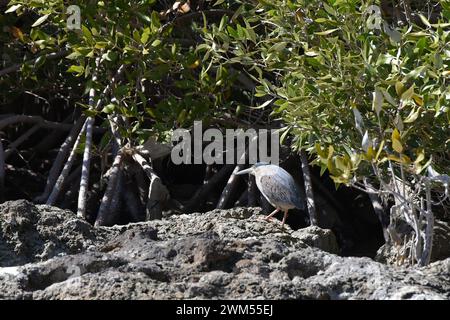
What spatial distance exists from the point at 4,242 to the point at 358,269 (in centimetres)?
152

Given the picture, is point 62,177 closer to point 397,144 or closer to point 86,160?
point 86,160

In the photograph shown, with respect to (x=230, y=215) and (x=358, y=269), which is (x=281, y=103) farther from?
(x=358, y=269)

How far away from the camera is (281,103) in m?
4.99

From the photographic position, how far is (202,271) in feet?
11.6

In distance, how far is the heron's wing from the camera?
516 cm

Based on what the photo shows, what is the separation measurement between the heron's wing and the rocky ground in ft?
3.00

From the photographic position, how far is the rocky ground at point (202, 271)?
3320 millimetres

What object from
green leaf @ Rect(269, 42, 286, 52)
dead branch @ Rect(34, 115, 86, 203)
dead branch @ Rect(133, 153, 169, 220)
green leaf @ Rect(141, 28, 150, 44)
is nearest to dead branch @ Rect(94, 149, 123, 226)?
dead branch @ Rect(133, 153, 169, 220)

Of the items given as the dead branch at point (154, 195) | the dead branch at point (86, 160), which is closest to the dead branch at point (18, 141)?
the dead branch at point (86, 160)

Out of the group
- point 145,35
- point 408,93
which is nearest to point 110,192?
point 145,35

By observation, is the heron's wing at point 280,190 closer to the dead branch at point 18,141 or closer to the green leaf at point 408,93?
the green leaf at point 408,93

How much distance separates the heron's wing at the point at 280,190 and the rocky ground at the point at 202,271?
3.00ft

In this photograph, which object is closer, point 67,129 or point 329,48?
point 329,48
